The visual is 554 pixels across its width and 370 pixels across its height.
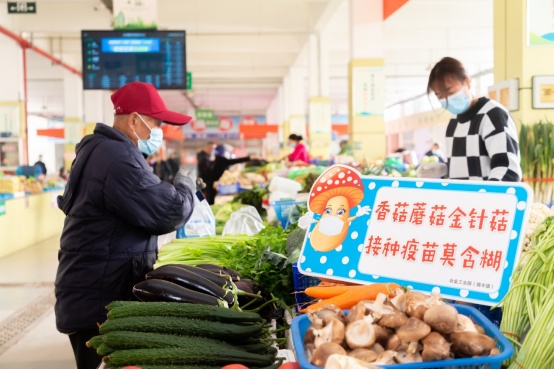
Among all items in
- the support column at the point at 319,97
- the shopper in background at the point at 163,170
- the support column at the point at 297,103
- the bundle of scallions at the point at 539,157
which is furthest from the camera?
the support column at the point at 297,103

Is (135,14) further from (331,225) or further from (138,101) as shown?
(331,225)

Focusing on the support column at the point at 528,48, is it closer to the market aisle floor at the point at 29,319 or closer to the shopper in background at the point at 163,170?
the market aisle floor at the point at 29,319

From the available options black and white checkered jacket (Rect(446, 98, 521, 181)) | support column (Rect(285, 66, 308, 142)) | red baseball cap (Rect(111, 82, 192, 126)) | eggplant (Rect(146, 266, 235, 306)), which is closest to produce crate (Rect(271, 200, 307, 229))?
black and white checkered jacket (Rect(446, 98, 521, 181))

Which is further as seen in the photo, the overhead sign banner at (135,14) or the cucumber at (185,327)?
the overhead sign banner at (135,14)

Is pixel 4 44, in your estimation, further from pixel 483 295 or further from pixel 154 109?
pixel 483 295

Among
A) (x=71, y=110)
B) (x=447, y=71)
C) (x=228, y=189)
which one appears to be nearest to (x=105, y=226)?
(x=447, y=71)

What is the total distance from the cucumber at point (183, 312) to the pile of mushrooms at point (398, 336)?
1.17 ft

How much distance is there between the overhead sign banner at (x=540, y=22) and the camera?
563cm

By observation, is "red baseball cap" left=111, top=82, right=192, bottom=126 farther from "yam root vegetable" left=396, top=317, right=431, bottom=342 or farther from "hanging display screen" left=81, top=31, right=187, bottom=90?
"hanging display screen" left=81, top=31, right=187, bottom=90

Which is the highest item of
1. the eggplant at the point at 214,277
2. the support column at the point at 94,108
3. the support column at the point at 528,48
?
the support column at the point at 94,108

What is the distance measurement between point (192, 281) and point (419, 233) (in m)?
0.77

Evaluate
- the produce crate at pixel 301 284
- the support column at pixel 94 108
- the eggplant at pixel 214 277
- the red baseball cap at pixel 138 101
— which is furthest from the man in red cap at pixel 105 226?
the support column at pixel 94 108

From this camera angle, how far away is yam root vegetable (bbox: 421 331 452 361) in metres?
1.35

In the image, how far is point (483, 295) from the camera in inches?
69.0
